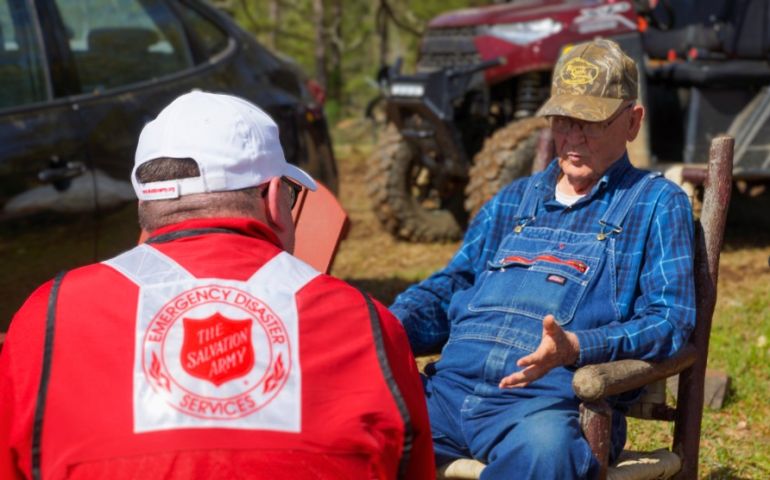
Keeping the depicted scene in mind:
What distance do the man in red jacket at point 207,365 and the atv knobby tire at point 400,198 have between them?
240 inches

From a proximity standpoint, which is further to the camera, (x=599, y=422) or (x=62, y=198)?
(x=62, y=198)

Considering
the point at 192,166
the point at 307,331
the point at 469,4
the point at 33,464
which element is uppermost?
the point at 192,166

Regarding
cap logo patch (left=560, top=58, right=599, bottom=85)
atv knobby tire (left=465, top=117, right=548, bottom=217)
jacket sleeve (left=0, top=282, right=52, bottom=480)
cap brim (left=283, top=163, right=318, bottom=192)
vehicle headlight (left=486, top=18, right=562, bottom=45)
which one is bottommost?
atv knobby tire (left=465, top=117, right=548, bottom=217)

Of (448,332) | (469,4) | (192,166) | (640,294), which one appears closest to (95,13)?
(448,332)

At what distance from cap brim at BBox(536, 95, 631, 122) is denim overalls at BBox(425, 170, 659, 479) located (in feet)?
0.57

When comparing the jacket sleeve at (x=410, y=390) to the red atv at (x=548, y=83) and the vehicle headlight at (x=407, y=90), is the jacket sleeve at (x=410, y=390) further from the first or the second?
the vehicle headlight at (x=407, y=90)

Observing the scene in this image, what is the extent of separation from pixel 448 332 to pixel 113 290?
1613 millimetres

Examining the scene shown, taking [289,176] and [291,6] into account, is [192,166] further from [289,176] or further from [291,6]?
[291,6]

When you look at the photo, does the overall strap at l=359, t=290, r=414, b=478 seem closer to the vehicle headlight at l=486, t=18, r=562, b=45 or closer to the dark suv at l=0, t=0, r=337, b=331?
the dark suv at l=0, t=0, r=337, b=331

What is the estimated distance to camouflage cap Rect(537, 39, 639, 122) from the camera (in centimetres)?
304

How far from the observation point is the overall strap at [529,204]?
10.3 ft

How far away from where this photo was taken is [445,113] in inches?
286

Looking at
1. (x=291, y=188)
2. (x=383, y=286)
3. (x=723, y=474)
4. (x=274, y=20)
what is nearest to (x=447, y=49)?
(x=383, y=286)

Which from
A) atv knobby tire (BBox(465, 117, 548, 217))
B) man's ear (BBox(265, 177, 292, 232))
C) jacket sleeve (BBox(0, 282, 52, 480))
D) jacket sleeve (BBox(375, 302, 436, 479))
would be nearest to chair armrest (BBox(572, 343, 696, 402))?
jacket sleeve (BBox(375, 302, 436, 479))
